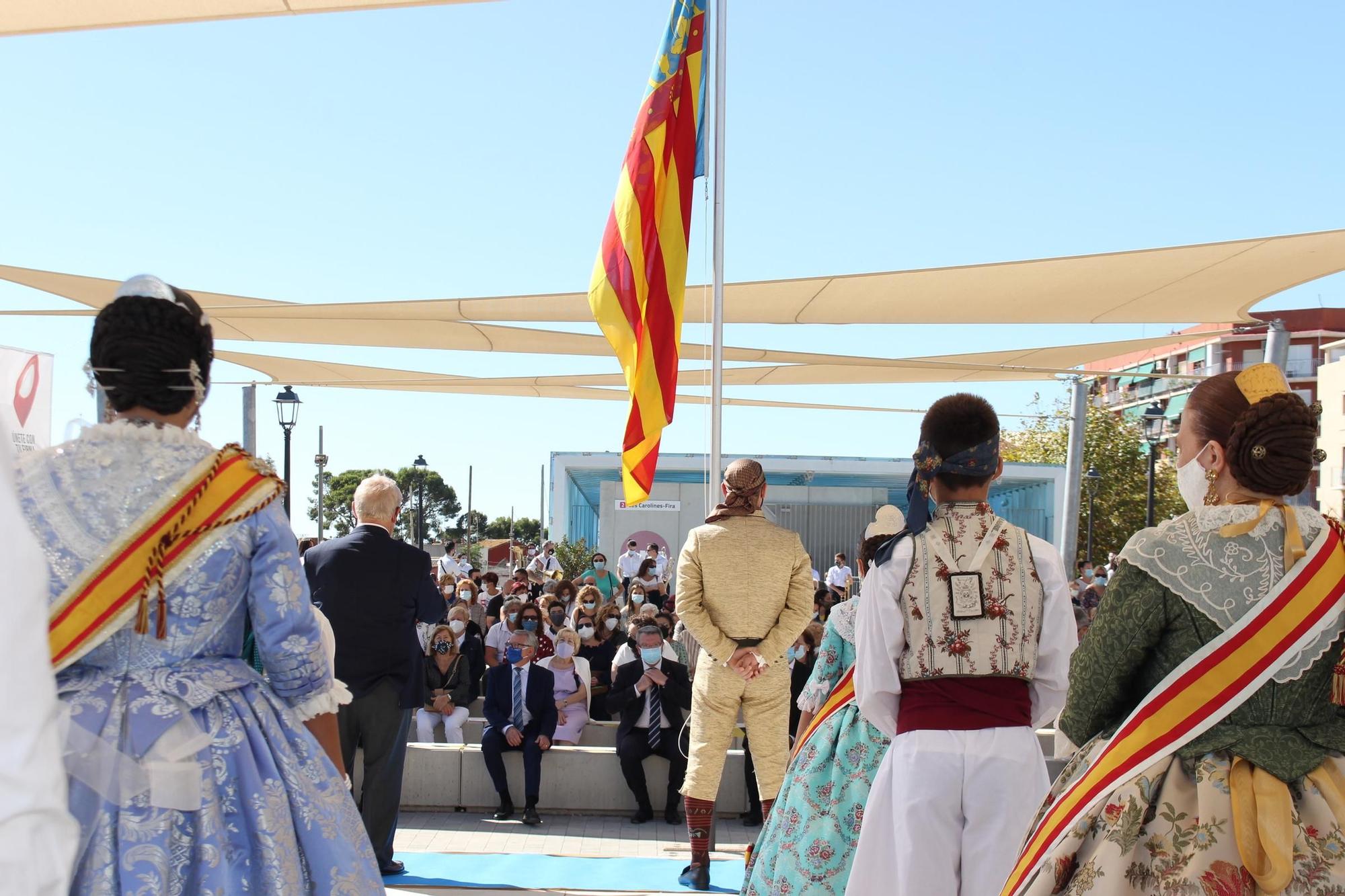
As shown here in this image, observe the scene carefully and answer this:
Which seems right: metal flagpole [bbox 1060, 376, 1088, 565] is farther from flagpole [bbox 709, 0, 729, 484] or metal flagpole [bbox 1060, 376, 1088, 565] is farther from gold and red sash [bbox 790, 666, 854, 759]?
gold and red sash [bbox 790, 666, 854, 759]

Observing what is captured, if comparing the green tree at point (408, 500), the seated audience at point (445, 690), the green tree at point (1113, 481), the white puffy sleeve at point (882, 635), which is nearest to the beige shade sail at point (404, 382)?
the seated audience at point (445, 690)

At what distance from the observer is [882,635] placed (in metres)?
3.18

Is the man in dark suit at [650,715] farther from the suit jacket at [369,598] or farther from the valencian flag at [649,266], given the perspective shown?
the suit jacket at [369,598]

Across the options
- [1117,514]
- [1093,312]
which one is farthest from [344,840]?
[1117,514]

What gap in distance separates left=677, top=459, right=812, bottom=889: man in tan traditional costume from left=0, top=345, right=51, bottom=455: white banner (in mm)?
3324

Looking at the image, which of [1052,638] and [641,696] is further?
[641,696]

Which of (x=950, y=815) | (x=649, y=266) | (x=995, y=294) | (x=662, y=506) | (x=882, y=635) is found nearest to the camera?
(x=950, y=815)

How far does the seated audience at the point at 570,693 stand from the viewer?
8273 mm

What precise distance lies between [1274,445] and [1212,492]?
6.1 inches

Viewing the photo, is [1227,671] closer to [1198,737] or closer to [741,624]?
[1198,737]

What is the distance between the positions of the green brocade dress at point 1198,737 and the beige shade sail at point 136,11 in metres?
3.59

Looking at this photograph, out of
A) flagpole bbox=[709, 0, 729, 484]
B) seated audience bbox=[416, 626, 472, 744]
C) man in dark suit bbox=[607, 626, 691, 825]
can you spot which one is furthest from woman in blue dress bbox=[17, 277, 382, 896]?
seated audience bbox=[416, 626, 472, 744]

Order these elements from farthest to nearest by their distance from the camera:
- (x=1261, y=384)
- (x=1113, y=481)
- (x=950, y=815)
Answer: (x=1113, y=481)
(x=950, y=815)
(x=1261, y=384)

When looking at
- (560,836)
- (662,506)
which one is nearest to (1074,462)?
(560,836)
